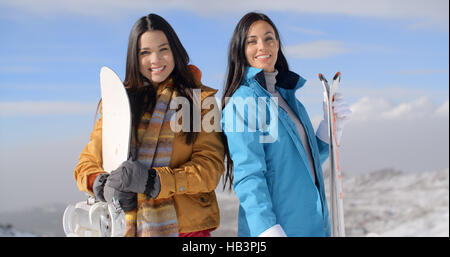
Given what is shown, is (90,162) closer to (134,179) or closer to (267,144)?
(134,179)

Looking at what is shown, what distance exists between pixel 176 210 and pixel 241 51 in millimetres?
826

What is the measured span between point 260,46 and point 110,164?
916mm

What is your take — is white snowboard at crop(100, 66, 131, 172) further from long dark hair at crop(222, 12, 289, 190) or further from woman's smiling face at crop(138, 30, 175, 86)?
long dark hair at crop(222, 12, 289, 190)

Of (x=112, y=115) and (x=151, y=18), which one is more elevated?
(x=151, y=18)

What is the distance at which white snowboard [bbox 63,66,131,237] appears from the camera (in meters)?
1.93

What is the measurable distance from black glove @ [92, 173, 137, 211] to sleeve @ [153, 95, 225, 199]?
15 cm

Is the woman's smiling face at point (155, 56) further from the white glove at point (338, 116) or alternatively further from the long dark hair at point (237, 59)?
the white glove at point (338, 116)

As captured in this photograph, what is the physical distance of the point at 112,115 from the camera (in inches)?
A: 81.3

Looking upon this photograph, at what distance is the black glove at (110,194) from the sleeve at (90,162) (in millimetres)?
66

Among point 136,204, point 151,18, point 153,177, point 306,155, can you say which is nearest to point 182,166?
point 153,177

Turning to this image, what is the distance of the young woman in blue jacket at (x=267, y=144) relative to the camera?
1869 mm

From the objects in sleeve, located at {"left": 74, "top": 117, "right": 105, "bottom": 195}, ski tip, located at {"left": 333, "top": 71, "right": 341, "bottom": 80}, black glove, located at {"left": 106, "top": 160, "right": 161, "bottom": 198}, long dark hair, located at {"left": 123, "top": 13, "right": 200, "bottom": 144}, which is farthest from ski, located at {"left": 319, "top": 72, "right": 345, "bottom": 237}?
sleeve, located at {"left": 74, "top": 117, "right": 105, "bottom": 195}

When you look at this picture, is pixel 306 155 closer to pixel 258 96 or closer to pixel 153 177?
pixel 258 96
